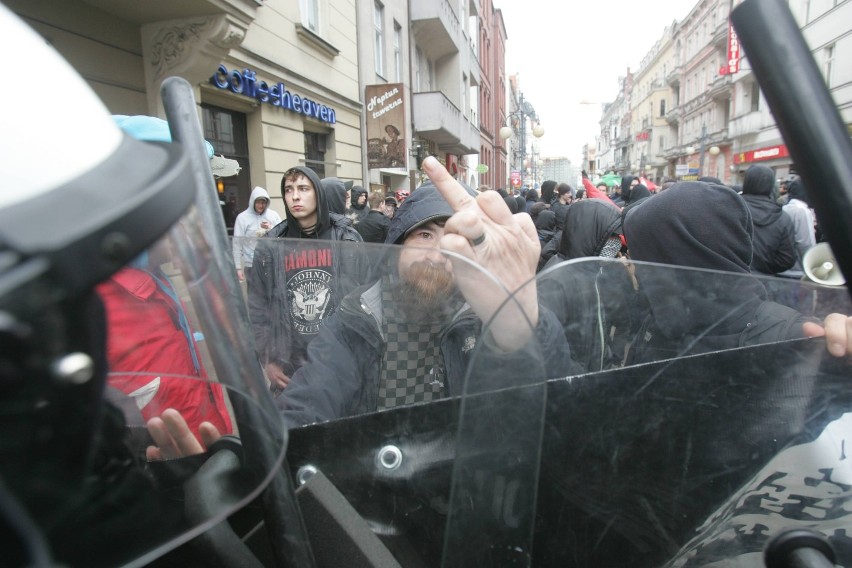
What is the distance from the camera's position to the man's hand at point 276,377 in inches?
43.6

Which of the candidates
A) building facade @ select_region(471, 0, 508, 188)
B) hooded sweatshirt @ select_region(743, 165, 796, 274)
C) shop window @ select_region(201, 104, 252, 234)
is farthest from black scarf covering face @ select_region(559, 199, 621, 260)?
building facade @ select_region(471, 0, 508, 188)

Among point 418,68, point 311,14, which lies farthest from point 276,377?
point 418,68

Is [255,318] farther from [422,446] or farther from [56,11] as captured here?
[56,11]

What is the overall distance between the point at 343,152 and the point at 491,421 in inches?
459

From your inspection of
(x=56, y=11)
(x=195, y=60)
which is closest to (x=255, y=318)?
(x=56, y=11)

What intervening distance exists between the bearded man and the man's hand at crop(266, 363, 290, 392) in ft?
0.08

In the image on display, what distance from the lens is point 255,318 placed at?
1143 mm

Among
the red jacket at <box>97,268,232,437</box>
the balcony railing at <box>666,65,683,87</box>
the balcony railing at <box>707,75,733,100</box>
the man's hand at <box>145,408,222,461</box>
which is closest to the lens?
the red jacket at <box>97,268,232,437</box>

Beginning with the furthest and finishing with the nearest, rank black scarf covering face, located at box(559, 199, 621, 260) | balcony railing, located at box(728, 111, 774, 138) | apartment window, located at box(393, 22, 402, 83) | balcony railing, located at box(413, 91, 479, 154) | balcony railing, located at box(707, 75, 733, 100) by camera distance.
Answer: balcony railing, located at box(707, 75, 733, 100) < balcony railing, located at box(728, 111, 774, 138) < balcony railing, located at box(413, 91, 479, 154) < apartment window, located at box(393, 22, 402, 83) < black scarf covering face, located at box(559, 199, 621, 260)

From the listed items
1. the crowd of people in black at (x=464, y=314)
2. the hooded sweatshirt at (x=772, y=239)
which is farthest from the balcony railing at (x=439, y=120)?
the crowd of people in black at (x=464, y=314)

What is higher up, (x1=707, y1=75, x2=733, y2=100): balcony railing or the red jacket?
(x1=707, y1=75, x2=733, y2=100): balcony railing

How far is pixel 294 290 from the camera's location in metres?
1.16

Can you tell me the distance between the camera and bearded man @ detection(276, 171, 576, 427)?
739 millimetres

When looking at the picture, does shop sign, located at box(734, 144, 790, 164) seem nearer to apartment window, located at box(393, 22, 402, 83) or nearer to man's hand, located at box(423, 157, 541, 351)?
apartment window, located at box(393, 22, 402, 83)
